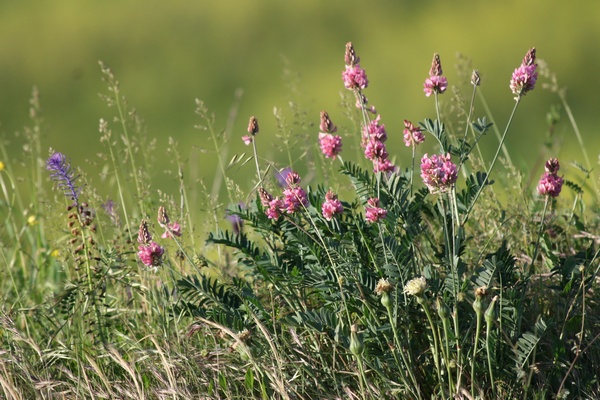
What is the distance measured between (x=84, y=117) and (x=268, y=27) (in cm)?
153

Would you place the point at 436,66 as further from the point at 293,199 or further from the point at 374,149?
the point at 293,199

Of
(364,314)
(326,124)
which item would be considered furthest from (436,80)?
(364,314)

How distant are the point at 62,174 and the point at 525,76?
1.12m

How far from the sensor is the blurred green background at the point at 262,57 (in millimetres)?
5438

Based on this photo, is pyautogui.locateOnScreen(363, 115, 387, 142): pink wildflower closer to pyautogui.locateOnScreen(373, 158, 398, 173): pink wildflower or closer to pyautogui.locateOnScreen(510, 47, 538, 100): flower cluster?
pyautogui.locateOnScreen(373, 158, 398, 173): pink wildflower

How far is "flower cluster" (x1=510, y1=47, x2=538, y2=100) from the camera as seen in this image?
5.47 feet

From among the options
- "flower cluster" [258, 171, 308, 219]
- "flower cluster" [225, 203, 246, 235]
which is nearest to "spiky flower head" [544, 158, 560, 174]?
"flower cluster" [258, 171, 308, 219]

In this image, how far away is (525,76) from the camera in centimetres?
167

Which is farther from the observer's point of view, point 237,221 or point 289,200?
point 237,221

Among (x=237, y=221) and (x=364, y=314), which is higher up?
(x=237, y=221)

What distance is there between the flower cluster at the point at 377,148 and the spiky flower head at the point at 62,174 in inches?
30.5

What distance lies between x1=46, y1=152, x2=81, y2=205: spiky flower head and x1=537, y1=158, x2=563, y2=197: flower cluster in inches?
44.4

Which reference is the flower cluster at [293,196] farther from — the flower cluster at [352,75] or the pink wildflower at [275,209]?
the flower cluster at [352,75]

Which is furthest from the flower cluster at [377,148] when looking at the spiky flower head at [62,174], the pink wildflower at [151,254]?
the spiky flower head at [62,174]
